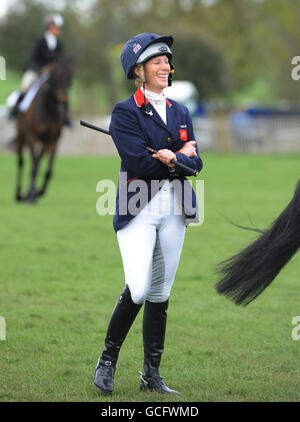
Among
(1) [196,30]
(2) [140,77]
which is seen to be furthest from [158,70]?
(1) [196,30]

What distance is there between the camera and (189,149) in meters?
4.12

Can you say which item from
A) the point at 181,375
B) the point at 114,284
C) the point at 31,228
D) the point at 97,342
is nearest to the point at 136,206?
the point at 181,375

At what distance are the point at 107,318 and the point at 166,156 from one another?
252cm

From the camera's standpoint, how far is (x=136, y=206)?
4.12 meters

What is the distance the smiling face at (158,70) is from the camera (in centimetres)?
408

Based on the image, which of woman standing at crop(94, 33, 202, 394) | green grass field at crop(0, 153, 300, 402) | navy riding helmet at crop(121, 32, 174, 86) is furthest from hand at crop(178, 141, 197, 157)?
green grass field at crop(0, 153, 300, 402)

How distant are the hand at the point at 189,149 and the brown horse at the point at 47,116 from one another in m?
9.64

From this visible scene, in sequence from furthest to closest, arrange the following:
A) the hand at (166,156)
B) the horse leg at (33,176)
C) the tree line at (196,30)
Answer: the tree line at (196,30)
the horse leg at (33,176)
the hand at (166,156)

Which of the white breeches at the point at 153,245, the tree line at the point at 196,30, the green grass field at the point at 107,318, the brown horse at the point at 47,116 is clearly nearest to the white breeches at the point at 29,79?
the brown horse at the point at 47,116

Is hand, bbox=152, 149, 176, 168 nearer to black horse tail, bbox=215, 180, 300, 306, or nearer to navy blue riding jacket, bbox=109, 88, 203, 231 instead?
navy blue riding jacket, bbox=109, 88, 203, 231

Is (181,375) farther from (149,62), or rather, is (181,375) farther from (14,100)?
(14,100)

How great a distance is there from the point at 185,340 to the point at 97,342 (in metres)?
0.64

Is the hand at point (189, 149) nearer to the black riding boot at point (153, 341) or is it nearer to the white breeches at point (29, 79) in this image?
the black riding boot at point (153, 341)

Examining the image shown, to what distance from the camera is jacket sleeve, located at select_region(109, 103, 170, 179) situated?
13.2 feet
